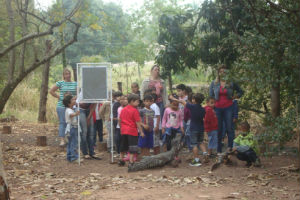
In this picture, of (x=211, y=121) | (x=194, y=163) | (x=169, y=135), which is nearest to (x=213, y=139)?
(x=211, y=121)

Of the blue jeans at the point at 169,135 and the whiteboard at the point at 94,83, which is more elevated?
the whiteboard at the point at 94,83

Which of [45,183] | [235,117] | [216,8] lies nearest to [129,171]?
[45,183]

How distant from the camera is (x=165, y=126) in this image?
9.82 meters

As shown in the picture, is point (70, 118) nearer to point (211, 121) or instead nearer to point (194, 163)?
point (194, 163)

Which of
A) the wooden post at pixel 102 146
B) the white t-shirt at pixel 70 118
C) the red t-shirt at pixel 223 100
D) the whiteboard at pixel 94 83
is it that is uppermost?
the whiteboard at pixel 94 83

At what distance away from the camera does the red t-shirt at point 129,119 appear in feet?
29.7

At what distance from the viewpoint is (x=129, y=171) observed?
8711 millimetres

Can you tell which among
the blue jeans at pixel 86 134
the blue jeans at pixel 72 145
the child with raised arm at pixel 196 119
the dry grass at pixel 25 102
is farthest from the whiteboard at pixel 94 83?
the dry grass at pixel 25 102

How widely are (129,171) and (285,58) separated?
353 cm

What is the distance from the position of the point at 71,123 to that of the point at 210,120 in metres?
2.91

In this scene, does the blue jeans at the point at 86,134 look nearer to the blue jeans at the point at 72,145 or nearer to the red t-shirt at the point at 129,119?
the blue jeans at the point at 72,145

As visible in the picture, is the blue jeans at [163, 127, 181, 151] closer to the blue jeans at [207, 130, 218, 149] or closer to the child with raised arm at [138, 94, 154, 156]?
the child with raised arm at [138, 94, 154, 156]

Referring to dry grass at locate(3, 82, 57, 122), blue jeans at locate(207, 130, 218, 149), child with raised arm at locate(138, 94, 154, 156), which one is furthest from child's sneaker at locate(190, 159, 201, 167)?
dry grass at locate(3, 82, 57, 122)

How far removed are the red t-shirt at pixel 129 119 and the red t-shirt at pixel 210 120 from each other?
→ 4.93ft
